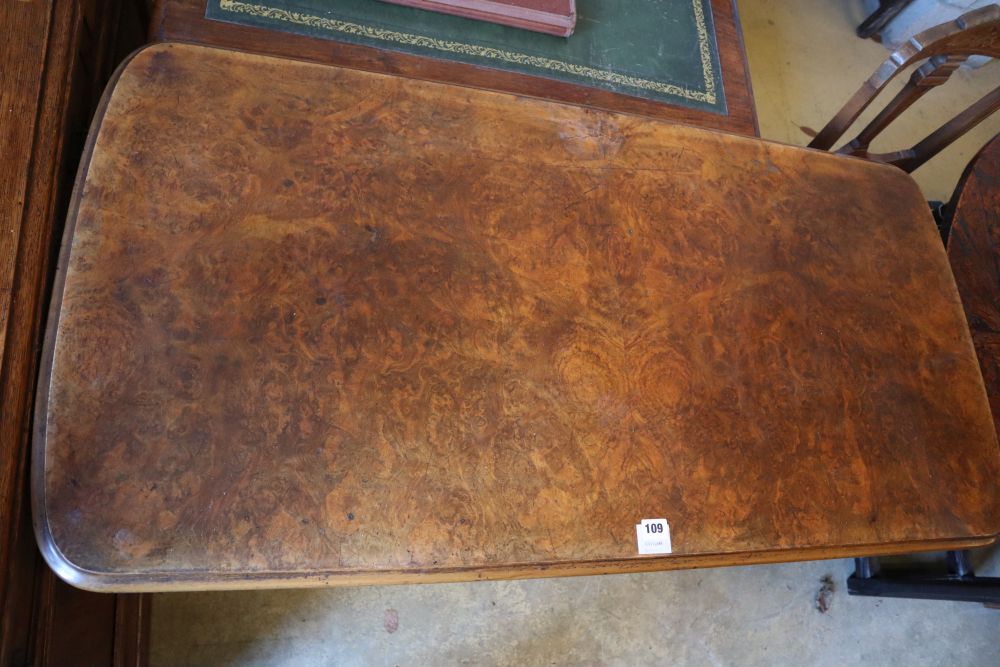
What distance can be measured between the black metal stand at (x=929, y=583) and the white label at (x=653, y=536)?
4.09 ft

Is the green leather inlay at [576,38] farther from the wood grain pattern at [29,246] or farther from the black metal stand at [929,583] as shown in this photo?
the black metal stand at [929,583]

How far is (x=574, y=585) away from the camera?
182 cm

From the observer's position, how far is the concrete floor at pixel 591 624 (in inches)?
62.5

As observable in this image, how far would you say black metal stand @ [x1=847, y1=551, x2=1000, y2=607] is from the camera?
174cm

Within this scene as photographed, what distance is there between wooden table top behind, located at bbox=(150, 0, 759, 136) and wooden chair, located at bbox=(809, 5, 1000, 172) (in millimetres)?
235

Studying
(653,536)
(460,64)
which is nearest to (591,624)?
(653,536)

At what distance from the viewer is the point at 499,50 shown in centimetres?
149

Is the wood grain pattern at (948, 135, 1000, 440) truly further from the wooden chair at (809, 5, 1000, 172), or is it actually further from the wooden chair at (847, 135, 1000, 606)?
the wooden chair at (809, 5, 1000, 172)

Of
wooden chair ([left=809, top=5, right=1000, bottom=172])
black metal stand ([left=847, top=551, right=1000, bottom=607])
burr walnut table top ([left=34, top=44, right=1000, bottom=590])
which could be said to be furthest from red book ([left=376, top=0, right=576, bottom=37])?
black metal stand ([left=847, top=551, right=1000, bottom=607])

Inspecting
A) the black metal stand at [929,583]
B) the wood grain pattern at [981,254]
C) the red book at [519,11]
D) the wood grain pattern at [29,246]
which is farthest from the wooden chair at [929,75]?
the wood grain pattern at [29,246]

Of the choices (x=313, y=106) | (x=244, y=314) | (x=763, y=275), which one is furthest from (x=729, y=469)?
(x=313, y=106)

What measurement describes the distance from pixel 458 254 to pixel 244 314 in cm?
36

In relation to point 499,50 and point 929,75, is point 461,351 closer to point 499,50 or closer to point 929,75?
point 499,50

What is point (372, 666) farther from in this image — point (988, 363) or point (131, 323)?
point (988, 363)
